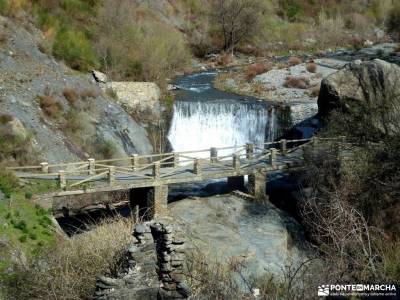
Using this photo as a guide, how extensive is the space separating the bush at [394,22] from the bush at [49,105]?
162 ft

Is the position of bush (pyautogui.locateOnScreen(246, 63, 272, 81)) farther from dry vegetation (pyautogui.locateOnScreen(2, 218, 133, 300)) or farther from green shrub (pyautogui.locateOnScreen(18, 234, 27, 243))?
dry vegetation (pyautogui.locateOnScreen(2, 218, 133, 300))

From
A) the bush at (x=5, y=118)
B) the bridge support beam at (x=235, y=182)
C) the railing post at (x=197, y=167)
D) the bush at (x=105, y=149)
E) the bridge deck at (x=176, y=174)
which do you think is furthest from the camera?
the bush at (x=105, y=149)

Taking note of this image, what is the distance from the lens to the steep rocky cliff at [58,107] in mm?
25469

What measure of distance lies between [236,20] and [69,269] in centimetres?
4905

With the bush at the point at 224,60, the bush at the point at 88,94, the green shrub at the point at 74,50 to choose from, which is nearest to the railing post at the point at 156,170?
the bush at the point at 88,94

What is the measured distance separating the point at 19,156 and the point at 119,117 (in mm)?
7791

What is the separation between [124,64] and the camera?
1455 inches

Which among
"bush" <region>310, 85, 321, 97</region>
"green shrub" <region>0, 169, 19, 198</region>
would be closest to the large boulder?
"bush" <region>310, 85, 321, 97</region>

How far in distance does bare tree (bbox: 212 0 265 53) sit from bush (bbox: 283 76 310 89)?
18.3 metres

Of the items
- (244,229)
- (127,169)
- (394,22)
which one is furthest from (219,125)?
(394,22)

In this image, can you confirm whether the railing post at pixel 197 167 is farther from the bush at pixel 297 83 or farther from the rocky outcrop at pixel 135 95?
the bush at pixel 297 83

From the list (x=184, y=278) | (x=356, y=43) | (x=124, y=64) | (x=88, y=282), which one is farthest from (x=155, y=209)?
(x=356, y=43)

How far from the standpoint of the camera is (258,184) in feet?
77.8

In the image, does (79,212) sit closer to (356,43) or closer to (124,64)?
(124,64)
